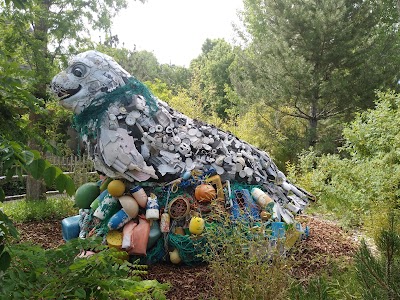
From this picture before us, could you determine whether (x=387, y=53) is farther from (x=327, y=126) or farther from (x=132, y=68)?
(x=132, y=68)

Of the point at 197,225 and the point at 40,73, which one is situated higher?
the point at 40,73

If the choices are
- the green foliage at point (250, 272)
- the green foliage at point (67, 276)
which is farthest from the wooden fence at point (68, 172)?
the green foliage at point (67, 276)

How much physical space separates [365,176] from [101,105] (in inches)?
156

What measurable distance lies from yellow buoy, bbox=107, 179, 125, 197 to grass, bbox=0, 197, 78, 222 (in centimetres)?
301

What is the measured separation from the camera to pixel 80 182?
23.0 ft

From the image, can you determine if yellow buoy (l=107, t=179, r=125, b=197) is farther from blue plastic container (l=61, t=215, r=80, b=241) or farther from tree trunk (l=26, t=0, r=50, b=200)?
tree trunk (l=26, t=0, r=50, b=200)

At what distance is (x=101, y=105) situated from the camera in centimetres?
379

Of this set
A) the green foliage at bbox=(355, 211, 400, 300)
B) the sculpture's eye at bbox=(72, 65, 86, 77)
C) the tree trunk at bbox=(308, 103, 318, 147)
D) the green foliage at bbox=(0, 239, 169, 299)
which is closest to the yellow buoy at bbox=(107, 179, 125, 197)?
the sculpture's eye at bbox=(72, 65, 86, 77)

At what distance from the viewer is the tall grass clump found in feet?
17.0

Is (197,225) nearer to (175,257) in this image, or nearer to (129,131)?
(175,257)

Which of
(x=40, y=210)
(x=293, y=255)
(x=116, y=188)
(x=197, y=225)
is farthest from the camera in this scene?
(x=40, y=210)

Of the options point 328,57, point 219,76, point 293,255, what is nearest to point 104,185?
point 293,255

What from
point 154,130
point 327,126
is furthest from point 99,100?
point 327,126

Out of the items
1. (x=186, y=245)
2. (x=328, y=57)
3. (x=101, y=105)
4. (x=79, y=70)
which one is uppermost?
(x=328, y=57)
